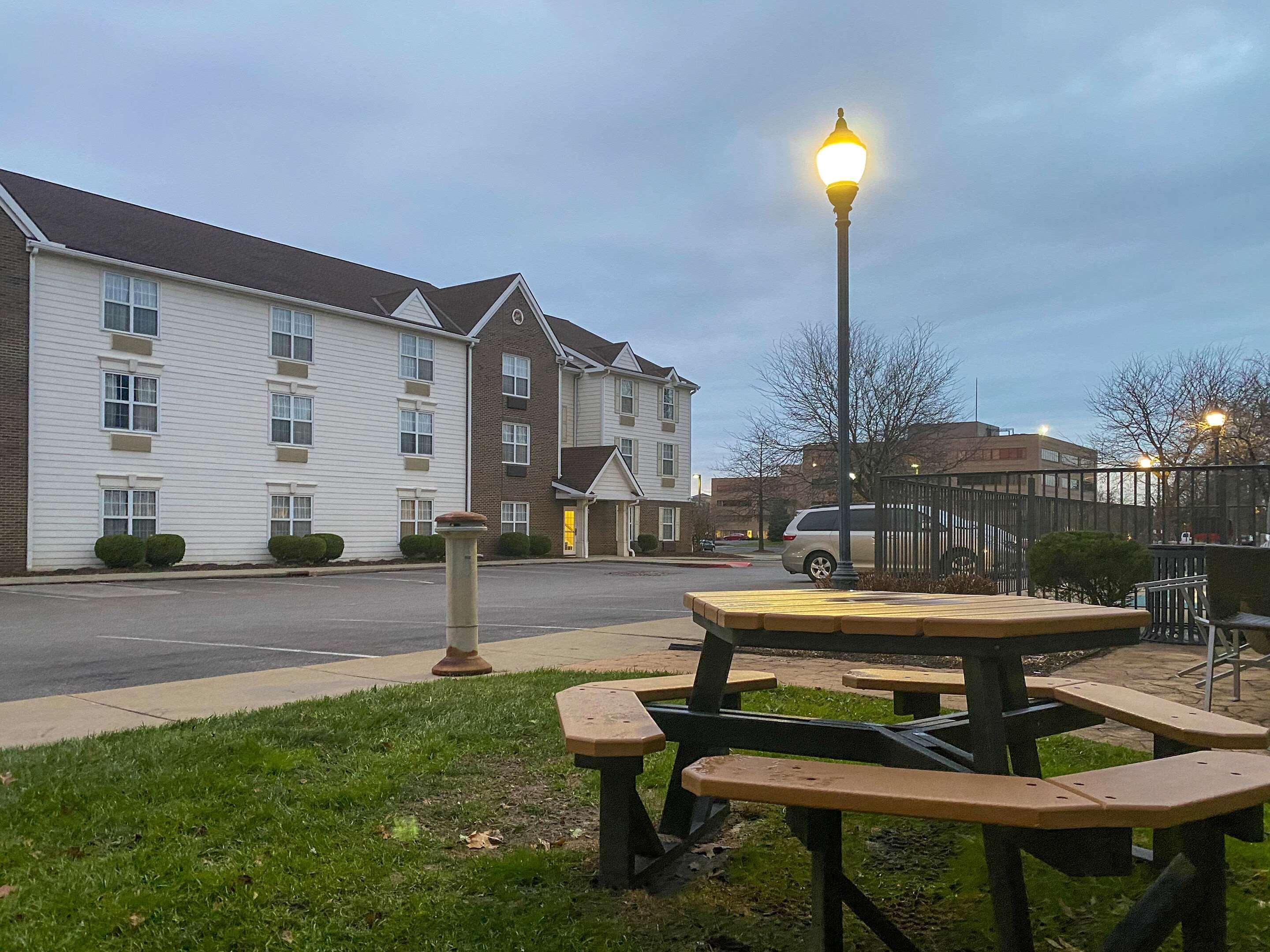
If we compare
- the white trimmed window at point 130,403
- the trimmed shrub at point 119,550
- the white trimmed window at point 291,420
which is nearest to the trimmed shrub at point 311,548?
the white trimmed window at point 291,420

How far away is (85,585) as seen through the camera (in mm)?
20266

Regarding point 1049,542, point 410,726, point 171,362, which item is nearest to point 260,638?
point 410,726

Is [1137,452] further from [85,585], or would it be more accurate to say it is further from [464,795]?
[464,795]

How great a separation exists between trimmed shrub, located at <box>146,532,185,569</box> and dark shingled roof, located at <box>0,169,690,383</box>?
285 inches

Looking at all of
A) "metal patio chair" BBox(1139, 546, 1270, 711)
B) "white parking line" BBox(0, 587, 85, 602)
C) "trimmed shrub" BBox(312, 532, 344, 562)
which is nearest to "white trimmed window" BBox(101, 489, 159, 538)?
"trimmed shrub" BBox(312, 532, 344, 562)

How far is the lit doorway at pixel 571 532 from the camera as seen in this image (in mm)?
39281

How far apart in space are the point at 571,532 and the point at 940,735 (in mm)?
36471

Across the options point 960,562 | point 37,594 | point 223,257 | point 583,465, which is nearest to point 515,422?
point 583,465

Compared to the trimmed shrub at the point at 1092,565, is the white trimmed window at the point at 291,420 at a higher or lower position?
higher

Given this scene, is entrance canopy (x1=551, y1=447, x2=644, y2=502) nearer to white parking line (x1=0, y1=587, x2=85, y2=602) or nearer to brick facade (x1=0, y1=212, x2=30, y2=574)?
brick facade (x1=0, y1=212, x2=30, y2=574)

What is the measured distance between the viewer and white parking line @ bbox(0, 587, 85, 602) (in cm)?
1675

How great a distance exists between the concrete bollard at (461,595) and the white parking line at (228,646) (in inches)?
63.3

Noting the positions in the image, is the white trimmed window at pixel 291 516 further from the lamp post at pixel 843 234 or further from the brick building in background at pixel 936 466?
the lamp post at pixel 843 234

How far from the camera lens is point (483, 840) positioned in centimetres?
375
